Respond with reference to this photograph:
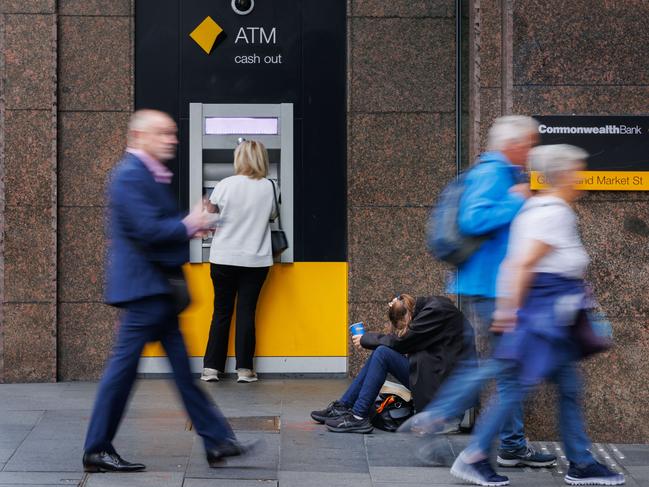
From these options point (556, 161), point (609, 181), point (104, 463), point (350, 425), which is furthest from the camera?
point (350, 425)

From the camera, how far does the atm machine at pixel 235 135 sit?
7.98m

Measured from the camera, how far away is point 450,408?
5219 millimetres

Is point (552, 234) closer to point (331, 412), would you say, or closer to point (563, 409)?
point (563, 409)

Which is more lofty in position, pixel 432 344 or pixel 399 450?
pixel 432 344

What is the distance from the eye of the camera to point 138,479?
521 cm

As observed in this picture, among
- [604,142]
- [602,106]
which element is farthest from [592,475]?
[602,106]

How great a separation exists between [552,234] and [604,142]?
1.58m

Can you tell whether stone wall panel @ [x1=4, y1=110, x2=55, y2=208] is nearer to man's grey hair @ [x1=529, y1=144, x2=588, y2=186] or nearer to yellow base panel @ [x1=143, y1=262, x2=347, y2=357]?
yellow base panel @ [x1=143, y1=262, x2=347, y2=357]

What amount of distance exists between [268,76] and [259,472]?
3.52 m

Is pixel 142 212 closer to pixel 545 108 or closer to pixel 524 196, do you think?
pixel 524 196

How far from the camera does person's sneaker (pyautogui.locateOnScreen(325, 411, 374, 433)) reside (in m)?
6.38

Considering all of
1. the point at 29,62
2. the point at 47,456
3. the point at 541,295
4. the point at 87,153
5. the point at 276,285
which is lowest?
the point at 47,456

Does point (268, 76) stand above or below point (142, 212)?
above

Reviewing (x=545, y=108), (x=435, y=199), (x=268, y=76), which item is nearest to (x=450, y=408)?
(x=545, y=108)
